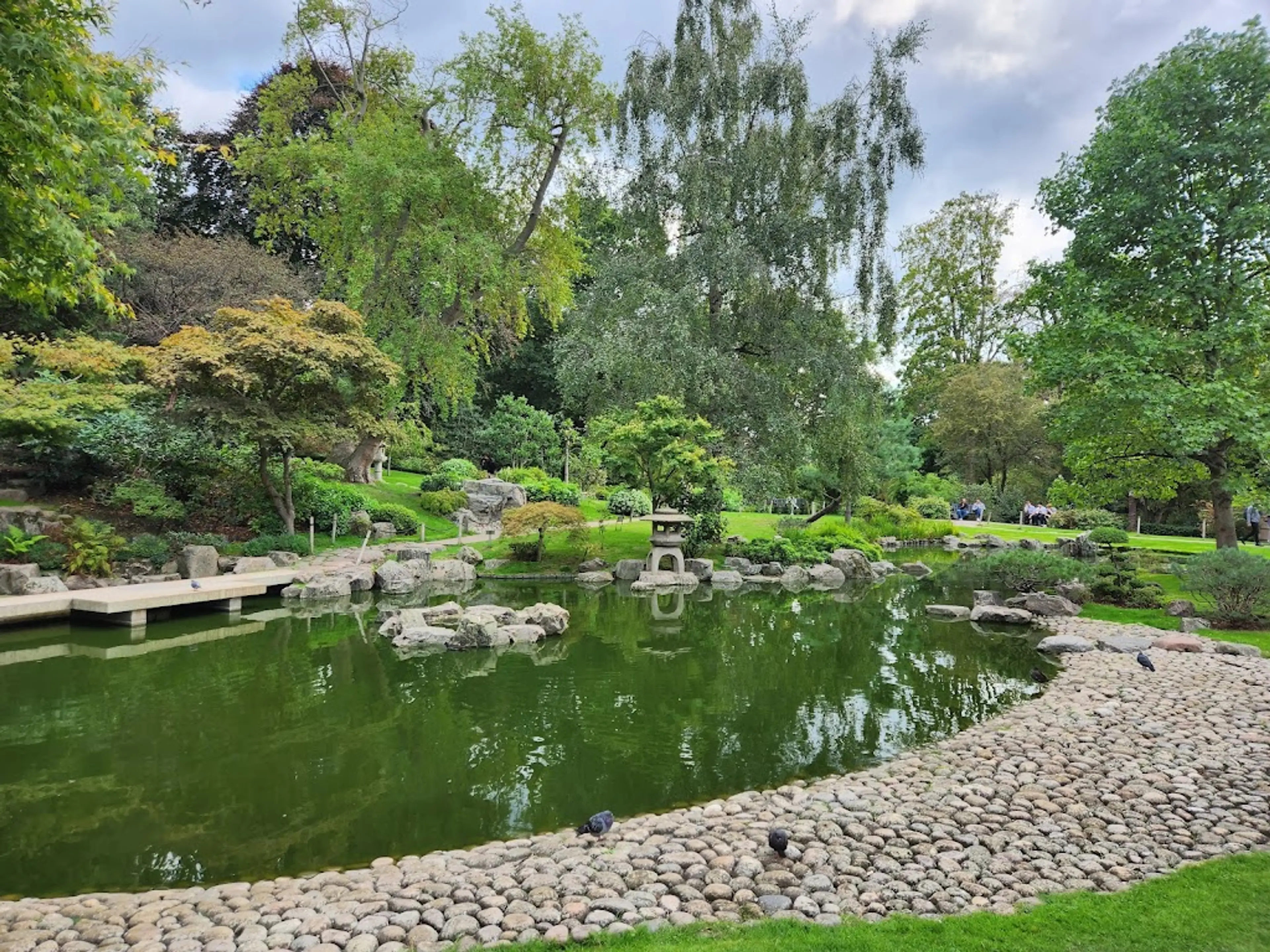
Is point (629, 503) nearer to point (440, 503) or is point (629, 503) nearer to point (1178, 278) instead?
point (440, 503)

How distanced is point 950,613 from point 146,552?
13257 mm

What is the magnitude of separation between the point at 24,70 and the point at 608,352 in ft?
40.6

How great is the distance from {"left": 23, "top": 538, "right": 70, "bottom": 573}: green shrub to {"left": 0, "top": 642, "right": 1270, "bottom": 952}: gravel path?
9801 mm

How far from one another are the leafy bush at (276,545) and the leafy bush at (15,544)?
301cm

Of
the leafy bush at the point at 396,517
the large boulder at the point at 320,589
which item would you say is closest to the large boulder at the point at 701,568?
the large boulder at the point at 320,589

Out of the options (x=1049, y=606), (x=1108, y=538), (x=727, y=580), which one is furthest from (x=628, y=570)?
(x=1108, y=538)

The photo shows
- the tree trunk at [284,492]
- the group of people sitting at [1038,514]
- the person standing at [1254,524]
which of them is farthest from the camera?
the group of people sitting at [1038,514]

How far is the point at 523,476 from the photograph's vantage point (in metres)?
23.0

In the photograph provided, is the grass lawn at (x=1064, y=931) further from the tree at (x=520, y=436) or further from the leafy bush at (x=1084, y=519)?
the tree at (x=520, y=436)

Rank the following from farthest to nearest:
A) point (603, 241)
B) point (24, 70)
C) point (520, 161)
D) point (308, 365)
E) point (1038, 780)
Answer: point (603, 241)
point (520, 161)
point (308, 365)
point (1038, 780)
point (24, 70)

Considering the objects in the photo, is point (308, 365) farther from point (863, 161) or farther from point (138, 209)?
point (863, 161)

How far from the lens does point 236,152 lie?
21453mm

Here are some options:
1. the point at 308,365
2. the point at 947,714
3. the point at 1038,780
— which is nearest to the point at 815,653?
the point at 947,714

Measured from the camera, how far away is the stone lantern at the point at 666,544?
568 inches
